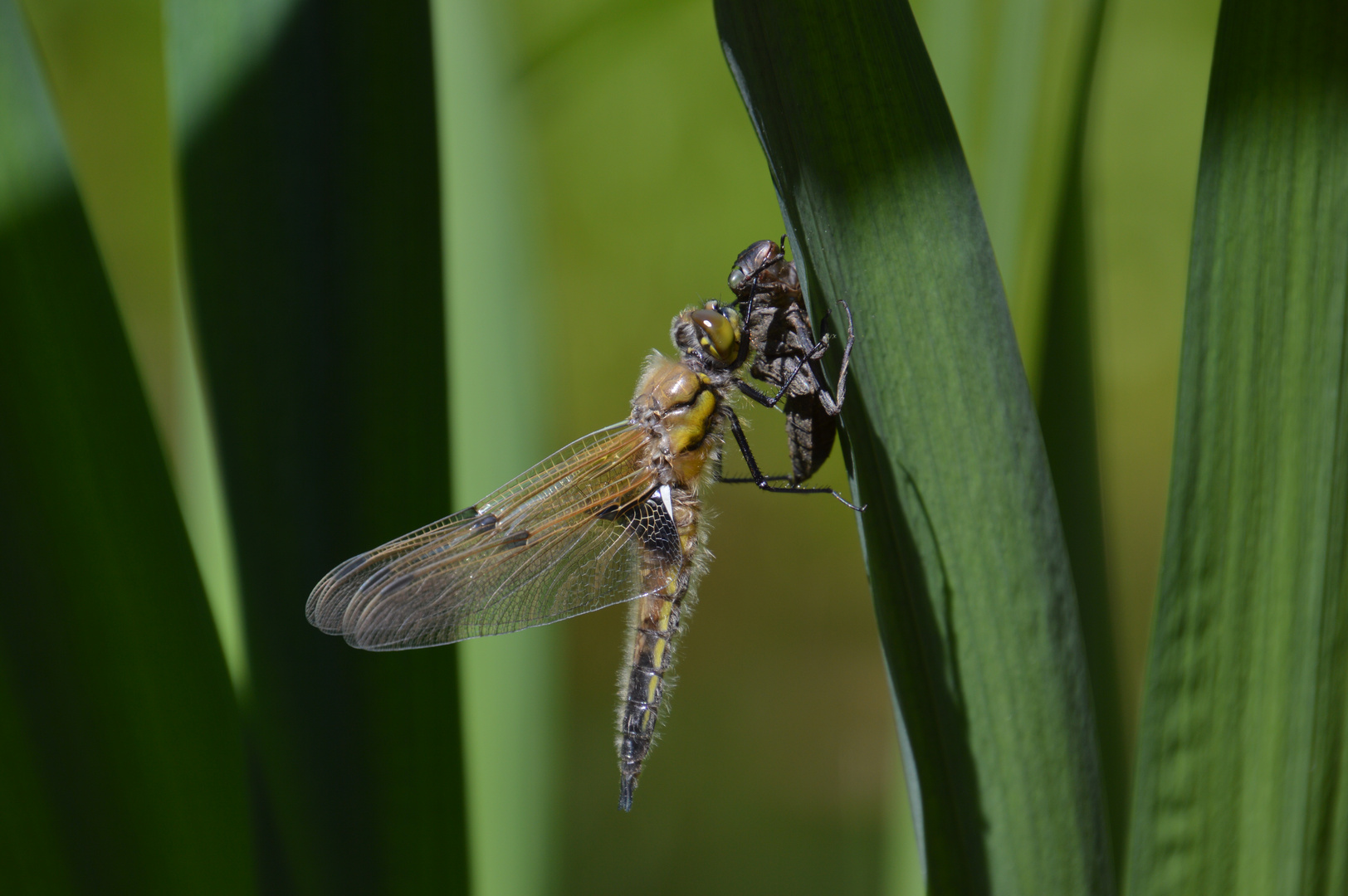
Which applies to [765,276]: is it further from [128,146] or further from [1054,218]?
[128,146]

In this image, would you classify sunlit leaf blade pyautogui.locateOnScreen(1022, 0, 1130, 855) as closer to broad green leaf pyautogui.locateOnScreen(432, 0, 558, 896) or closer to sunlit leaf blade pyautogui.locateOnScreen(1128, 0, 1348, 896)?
sunlit leaf blade pyautogui.locateOnScreen(1128, 0, 1348, 896)

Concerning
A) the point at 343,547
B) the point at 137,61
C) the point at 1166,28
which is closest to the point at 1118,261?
the point at 1166,28

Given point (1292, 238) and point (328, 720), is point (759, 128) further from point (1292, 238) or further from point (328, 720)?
point (328, 720)

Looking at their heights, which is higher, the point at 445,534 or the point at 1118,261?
the point at 1118,261

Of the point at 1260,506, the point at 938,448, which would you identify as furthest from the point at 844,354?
the point at 1260,506

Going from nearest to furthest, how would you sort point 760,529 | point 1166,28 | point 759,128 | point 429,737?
1. point 759,128
2. point 429,737
3. point 1166,28
4. point 760,529

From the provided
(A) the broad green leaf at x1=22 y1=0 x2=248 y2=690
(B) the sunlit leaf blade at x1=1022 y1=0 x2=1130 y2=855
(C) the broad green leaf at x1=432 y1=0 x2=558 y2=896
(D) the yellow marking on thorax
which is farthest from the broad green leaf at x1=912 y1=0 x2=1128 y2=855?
(A) the broad green leaf at x1=22 y1=0 x2=248 y2=690

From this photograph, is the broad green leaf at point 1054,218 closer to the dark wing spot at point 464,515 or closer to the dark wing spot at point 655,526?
the dark wing spot at point 655,526
